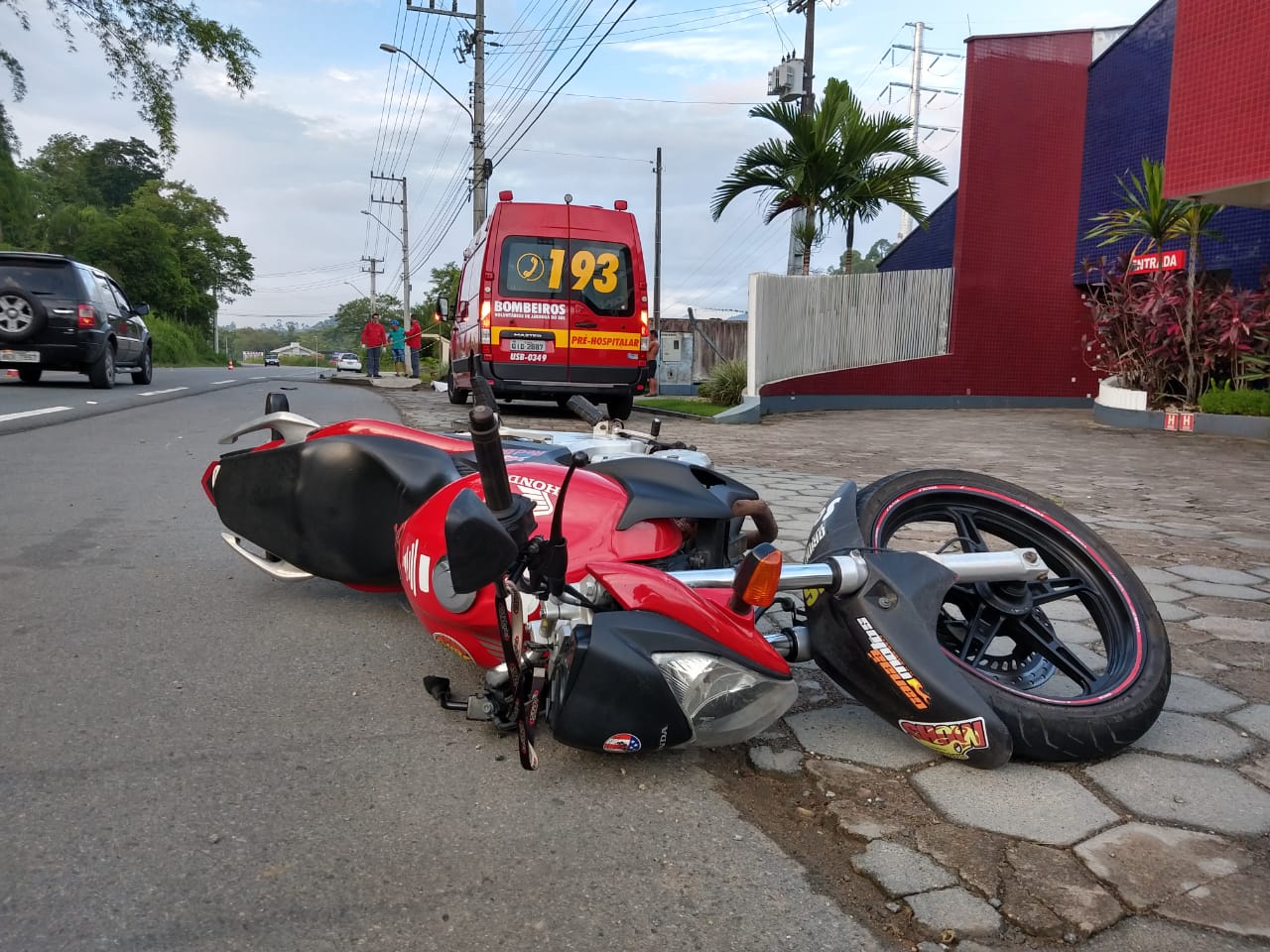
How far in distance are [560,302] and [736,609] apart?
9.90m

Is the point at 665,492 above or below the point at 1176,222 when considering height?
below

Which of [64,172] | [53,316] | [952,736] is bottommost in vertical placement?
[952,736]

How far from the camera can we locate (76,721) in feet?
7.73

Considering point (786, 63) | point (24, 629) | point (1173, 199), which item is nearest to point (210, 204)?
point (786, 63)

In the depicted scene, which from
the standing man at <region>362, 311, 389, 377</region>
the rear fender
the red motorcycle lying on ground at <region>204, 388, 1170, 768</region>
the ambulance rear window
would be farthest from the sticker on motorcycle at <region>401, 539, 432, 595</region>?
the standing man at <region>362, 311, 389, 377</region>

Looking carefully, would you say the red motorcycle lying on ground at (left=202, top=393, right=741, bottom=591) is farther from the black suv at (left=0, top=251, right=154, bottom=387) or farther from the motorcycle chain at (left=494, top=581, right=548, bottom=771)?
the black suv at (left=0, top=251, right=154, bottom=387)

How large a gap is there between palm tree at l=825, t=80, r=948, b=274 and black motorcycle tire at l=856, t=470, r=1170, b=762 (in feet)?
Answer: 42.5

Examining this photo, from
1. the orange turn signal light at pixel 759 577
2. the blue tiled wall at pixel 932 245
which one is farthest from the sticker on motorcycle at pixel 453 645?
the blue tiled wall at pixel 932 245

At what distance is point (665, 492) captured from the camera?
99.9 inches

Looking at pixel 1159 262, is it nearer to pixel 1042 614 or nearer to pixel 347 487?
pixel 1042 614

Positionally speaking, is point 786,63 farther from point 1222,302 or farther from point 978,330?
point 1222,302

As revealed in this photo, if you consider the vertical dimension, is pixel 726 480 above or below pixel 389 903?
above

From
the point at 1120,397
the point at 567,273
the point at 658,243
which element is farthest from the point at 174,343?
the point at 1120,397

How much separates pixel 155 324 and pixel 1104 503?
4502cm
